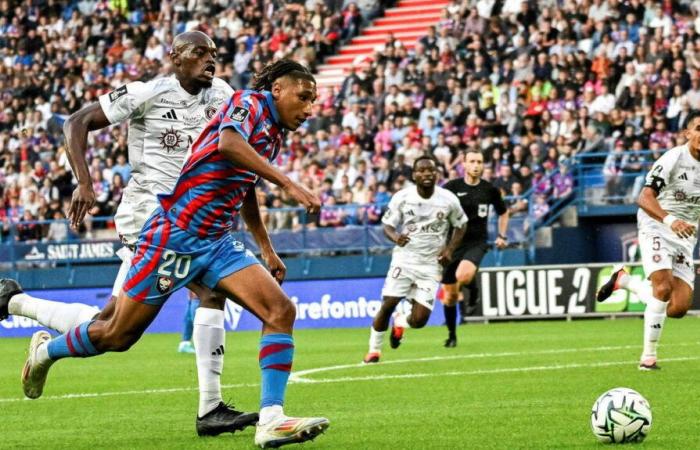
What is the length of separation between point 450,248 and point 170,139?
23.7 ft

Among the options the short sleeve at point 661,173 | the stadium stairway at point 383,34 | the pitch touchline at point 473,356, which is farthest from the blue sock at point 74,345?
the stadium stairway at point 383,34

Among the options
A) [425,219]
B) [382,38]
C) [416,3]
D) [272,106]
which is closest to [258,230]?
[272,106]

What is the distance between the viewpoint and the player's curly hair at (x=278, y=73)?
7.71 metres

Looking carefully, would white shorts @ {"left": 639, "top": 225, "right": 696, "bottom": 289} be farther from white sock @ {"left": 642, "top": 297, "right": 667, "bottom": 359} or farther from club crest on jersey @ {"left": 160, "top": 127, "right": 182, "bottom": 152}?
club crest on jersey @ {"left": 160, "top": 127, "right": 182, "bottom": 152}

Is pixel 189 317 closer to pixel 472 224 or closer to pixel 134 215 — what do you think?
pixel 472 224

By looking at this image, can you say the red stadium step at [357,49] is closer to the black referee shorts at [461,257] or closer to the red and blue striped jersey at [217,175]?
the black referee shorts at [461,257]

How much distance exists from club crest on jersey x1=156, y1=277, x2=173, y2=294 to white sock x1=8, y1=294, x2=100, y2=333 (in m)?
1.30

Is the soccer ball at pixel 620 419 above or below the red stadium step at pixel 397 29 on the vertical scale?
below

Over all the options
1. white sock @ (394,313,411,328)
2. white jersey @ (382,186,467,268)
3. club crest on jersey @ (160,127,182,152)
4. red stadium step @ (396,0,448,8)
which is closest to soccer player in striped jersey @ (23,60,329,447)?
club crest on jersey @ (160,127,182,152)

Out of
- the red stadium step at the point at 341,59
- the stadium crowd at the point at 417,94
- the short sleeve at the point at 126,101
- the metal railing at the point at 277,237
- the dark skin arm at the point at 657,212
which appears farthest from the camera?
the red stadium step at the point at 341,59

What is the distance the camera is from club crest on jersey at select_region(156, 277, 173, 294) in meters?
7.71

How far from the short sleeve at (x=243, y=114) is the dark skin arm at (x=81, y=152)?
1507 mm

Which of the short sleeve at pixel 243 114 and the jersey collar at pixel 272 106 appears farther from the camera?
the jersey collar at pixel 272 106

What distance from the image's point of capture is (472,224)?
18.5 meters
